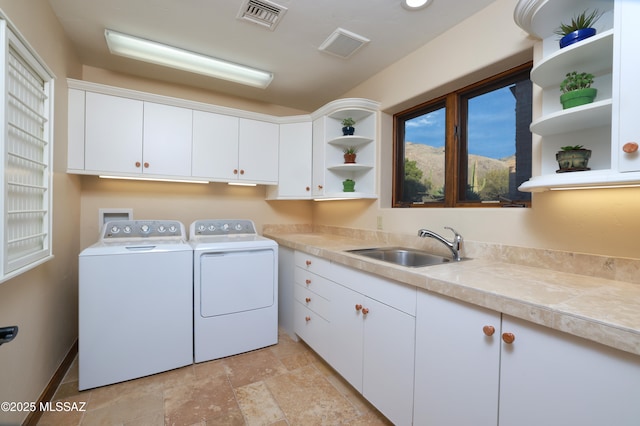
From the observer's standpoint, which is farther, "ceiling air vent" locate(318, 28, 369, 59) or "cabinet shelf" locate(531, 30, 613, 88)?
"ceiling air vent" locate(318, 28, 369, 59)

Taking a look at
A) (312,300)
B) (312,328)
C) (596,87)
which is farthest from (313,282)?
(596,87)

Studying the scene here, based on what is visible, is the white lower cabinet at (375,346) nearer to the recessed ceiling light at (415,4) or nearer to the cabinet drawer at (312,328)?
the cabinet drawer at (312,328)

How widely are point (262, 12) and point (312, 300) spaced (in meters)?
2.05

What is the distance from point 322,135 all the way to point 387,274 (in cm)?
170

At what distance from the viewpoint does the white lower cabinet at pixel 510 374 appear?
0.77 m

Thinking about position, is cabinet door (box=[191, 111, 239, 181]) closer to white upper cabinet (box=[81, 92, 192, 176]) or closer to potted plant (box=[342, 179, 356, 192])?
white upper cabinet (box=[81, 92, 192, 176])

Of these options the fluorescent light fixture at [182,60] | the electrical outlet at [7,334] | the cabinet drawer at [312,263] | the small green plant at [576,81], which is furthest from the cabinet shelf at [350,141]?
the electrical outlet at [7,334]

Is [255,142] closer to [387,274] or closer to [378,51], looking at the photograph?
[378,51]

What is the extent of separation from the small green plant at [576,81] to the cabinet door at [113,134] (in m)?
2.83

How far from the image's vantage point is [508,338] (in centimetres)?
97

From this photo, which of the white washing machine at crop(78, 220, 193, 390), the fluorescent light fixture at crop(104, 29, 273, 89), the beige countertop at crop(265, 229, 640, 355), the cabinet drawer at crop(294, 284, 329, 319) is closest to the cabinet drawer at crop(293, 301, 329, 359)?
the cabinet drawer at crop(294, 284, 329, 319)

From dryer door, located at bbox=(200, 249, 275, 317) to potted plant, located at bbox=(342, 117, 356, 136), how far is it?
1.32 meters

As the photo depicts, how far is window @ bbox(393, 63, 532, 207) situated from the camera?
1.69 m

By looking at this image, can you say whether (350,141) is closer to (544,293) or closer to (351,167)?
(351,167)
